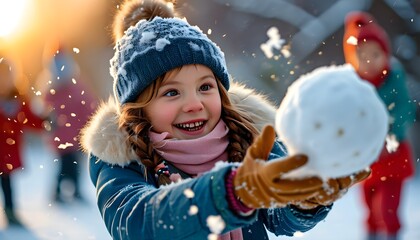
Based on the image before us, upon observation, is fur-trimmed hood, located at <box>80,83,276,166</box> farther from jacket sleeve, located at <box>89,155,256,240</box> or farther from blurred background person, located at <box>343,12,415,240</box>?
blurred background person, located at <box>343,12,415,240</box>

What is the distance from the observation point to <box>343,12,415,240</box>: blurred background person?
4.02m

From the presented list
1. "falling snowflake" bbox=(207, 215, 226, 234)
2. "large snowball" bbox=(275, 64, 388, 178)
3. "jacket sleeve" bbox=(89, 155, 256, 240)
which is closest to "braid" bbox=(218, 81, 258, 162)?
"jacket sleeve" bbox=(89, 155, 256, 240)

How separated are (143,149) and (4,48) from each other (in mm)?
7394

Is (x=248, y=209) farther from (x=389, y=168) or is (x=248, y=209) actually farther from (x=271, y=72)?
(x=271, y=72)

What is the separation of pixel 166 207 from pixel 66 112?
422cm

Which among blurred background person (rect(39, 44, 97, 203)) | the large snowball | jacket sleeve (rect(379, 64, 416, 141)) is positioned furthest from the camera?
blurred background person (rect(39, 44, 97, 203))

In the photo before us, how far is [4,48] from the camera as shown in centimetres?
888

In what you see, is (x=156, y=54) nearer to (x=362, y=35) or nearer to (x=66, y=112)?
(x=362, y=35)

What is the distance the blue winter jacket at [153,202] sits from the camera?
5.00ft

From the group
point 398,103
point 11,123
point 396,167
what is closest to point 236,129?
point 398,103

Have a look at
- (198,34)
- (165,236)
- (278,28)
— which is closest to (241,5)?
(278,28)

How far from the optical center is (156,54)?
2172mm

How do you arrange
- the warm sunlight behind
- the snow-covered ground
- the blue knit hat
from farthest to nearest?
the warm sunlight behind, the snow-covered ground, the blue knit hat

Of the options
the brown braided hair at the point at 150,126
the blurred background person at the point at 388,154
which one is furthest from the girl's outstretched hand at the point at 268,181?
the blurred background person at the point at 388,154
